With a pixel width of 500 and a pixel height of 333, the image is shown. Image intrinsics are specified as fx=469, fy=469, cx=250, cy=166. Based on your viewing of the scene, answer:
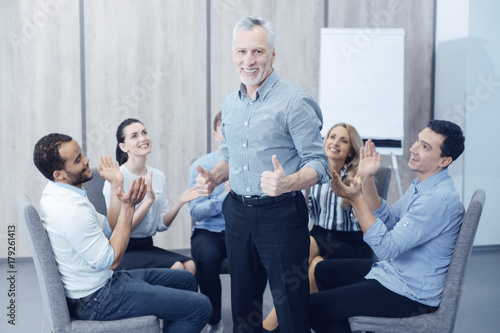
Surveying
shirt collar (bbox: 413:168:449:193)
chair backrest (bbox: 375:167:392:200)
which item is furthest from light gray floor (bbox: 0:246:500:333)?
shirt collar (bbox: 413:168:449:193)

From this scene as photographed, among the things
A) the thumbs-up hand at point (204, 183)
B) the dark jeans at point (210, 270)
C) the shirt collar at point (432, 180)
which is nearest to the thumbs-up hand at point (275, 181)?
the thumbs-up hand at point (204, 183)

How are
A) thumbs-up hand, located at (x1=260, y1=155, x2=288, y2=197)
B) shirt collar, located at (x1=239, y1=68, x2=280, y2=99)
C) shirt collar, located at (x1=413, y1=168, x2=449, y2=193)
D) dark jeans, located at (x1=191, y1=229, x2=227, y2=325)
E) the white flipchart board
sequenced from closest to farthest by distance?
1. thumbs-up hand, located at (x1=260, y1=155, x2=288, y2=197)
2. shirt collar, located at (x1=239, y1=68, x2=280, y2=99)
3. shirt collar, located at (x1=413, y1=168, x2=449, y2=193)
4. dark jeans, located at (x1=191, y1=229, x2=227, y2=325)
5. the white flipchart board

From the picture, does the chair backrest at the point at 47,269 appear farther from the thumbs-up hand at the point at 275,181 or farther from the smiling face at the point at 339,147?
the smiling face at the point at 339,147

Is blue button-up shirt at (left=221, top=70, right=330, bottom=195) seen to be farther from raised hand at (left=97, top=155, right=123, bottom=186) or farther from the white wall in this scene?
the white wall

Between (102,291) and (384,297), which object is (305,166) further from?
(102,291)

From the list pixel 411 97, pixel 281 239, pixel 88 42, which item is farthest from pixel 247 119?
pixel 411 97

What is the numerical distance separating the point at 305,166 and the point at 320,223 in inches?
48.5

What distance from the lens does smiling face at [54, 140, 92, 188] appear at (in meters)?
1.88

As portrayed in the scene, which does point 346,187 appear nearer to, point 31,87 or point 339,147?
point 339,147

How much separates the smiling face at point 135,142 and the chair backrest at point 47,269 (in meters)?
1.04

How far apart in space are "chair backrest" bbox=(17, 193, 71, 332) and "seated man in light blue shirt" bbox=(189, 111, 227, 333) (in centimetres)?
94

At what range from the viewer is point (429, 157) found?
1970 mm

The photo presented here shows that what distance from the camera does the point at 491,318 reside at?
3066mm

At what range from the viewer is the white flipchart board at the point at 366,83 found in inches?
Result: 169
